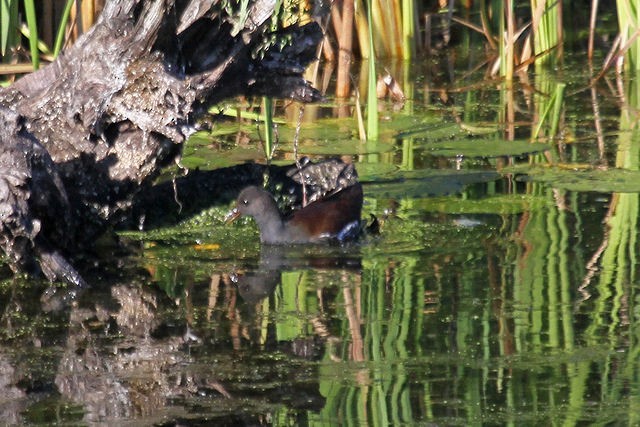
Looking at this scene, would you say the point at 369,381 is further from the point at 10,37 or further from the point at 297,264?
the point at 10,37

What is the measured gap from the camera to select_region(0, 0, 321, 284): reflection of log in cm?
602

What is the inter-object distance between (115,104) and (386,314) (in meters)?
1.88

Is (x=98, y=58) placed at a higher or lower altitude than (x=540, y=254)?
higher

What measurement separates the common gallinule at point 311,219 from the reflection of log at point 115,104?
0.53 meters

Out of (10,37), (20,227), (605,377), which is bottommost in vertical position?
(605,377)

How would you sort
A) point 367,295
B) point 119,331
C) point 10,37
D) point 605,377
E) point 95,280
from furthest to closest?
point 10,37, point 95,280, point 367,295, point 119,331, point 605,377

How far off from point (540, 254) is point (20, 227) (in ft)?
7.78

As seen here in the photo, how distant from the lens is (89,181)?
21.1 ft

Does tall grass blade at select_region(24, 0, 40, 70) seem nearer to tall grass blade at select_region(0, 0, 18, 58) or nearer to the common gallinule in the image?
tall grass blade at select_region(0, 0, 18, 58)

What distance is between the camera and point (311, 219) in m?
6.46

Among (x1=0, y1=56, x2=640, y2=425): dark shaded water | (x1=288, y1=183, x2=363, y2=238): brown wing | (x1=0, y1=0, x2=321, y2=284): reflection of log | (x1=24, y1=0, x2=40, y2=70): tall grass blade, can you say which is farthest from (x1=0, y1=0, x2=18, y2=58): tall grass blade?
(x1=288, y1=183, x2=363, y2=238): brown wing

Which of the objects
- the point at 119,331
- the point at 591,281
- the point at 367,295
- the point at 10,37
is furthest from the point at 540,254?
the point at 10,37

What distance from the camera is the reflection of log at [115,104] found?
602 centimetres

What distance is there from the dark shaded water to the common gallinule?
90mm
